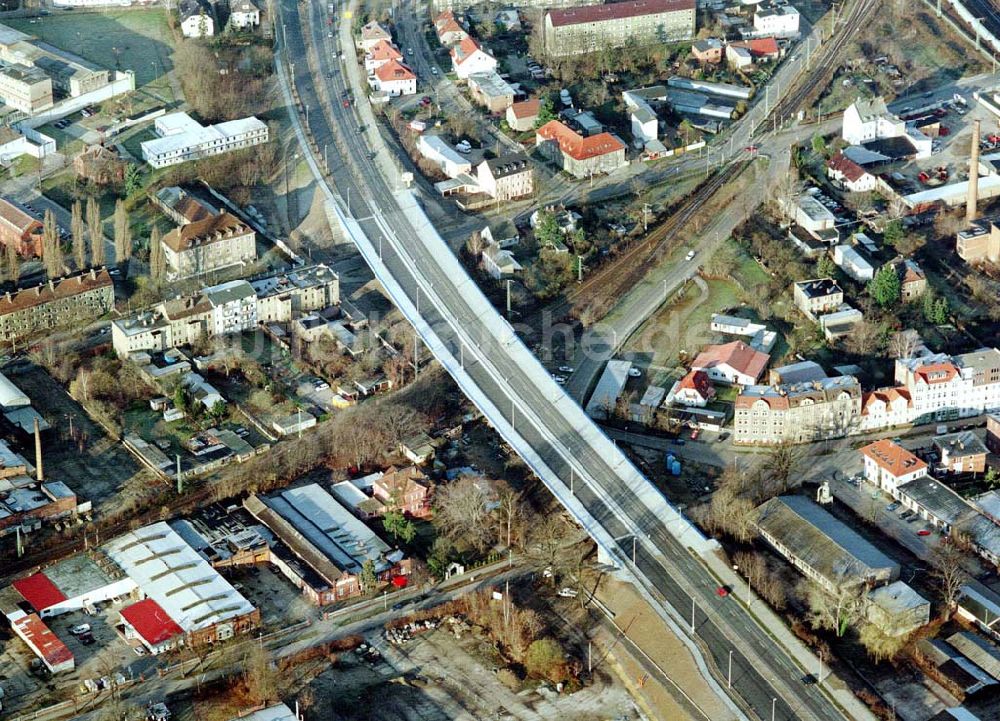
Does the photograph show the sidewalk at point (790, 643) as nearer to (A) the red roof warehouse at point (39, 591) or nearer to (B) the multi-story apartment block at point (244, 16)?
(A) the red roof warehouse at point (39, 591)

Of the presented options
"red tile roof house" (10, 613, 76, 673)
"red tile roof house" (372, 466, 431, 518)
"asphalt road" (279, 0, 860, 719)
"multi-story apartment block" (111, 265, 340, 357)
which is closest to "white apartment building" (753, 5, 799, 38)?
"asphalt road" (279, 0, 860, 719)

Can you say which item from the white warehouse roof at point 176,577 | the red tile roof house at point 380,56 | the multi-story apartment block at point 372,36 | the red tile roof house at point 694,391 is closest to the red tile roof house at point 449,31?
the multi-story apartment block at point 372,36

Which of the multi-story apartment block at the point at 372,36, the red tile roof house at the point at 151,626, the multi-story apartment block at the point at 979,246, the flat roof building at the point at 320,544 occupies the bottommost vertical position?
the red tile roof house at the point at 151,626

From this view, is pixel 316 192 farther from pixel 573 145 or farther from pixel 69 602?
pixel 69 602

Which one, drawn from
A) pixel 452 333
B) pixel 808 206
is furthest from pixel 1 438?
pixel 808 206

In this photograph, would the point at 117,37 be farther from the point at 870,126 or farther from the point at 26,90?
the point at 870,126

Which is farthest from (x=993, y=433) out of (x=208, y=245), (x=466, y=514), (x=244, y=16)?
(x=244, y=16)

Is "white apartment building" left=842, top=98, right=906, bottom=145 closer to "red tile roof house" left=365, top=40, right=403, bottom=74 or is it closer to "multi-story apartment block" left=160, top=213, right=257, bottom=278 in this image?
"red tile roof house" left=365, top=40, right=403, bottom=74
